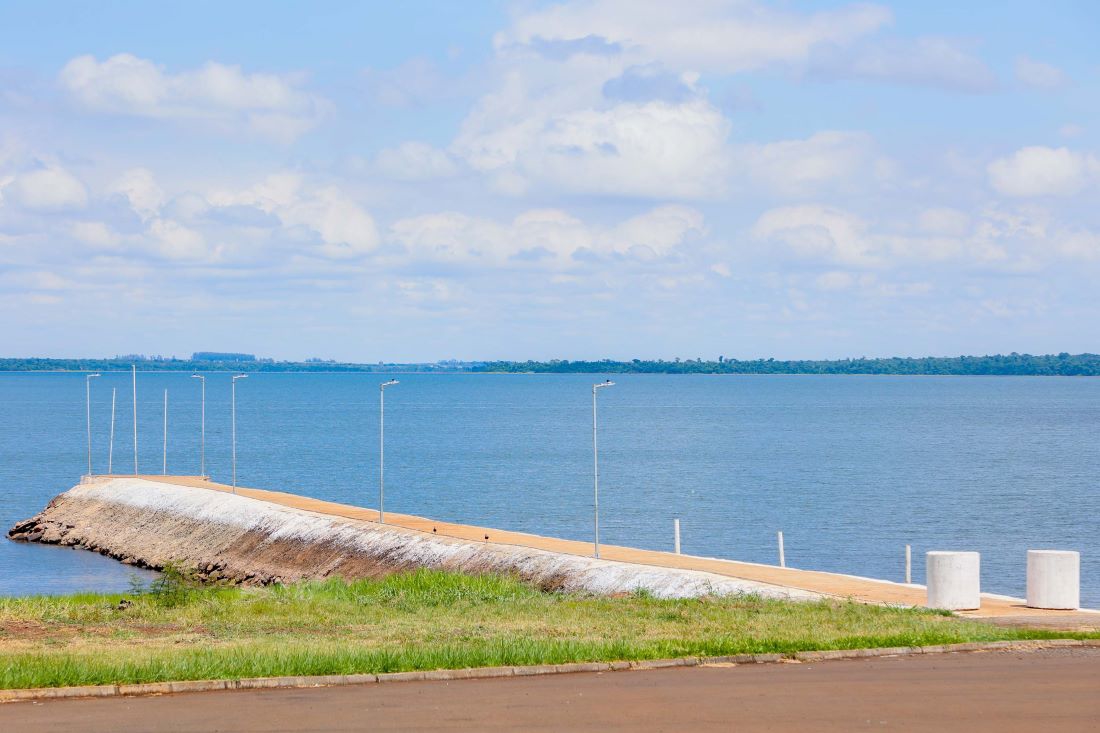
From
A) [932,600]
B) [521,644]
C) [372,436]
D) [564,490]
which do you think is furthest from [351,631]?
[372,436]

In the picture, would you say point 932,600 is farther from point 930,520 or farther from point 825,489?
point 825,489

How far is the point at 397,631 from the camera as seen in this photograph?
25.6 meters

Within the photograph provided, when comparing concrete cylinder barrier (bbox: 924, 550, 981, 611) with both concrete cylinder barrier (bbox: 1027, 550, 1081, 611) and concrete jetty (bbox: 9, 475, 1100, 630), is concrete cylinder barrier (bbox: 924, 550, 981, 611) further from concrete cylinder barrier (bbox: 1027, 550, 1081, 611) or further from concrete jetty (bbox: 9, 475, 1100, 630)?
concrete cylinder barrier (bbox: 1027, 550, 1081, 611)

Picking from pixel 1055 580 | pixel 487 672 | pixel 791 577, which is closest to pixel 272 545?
pixel 791 577

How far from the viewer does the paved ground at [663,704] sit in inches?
671

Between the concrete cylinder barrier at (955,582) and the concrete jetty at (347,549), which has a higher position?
the concrete cylinder barrier at (955,582)

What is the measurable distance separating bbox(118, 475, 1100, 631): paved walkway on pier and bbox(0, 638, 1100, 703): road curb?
11.7 ft

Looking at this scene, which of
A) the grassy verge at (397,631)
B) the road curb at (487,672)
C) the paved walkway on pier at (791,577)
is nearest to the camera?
the road curb at (487,672)

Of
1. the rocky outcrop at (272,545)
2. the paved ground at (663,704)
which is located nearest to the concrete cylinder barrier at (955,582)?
the rocky outcrop at (272,545)

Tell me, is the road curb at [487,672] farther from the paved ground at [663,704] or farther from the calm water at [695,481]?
the calm water at [695,481]

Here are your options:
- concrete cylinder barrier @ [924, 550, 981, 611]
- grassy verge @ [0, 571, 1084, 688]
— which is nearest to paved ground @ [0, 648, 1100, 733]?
grassy verge @ [0, 571, 1084, 688]

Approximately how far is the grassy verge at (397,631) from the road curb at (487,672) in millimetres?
313

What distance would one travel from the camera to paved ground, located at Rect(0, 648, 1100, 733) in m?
17.0

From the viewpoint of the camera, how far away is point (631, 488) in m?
100
